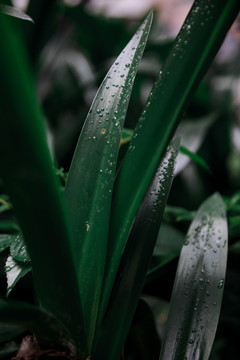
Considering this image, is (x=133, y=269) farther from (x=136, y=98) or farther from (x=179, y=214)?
(x=136, y=98)

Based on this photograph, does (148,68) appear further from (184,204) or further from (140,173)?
(140,173)

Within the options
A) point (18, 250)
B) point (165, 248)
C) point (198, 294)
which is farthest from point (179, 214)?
point (18, 250)

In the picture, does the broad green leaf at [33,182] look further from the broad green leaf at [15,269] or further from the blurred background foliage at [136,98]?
the blurred background foliage at [136,98]

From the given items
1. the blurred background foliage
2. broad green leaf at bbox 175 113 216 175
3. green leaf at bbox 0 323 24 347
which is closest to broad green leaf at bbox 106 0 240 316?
green leaf at bbox 0 323 24 347

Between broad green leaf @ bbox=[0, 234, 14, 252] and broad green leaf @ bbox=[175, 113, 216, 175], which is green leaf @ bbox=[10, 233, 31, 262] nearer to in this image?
broad green leaf @ bbox=[0, 234, 14, 252]

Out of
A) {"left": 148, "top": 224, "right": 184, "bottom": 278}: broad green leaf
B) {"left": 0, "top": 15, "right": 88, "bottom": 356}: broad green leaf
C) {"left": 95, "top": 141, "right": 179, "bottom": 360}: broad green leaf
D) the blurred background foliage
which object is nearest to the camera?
{"left": 0, "top": 15, "right": 88, "bottom": 356}: broad green leaf

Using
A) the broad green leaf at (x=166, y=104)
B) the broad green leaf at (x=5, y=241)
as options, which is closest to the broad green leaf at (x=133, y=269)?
the broad green leaf at (x=166, y=104)
